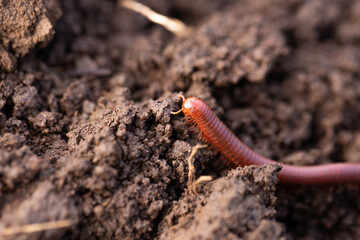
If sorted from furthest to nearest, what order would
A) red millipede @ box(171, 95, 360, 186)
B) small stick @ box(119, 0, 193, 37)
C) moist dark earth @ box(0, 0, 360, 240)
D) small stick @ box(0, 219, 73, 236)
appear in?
small stick @ box(119, 0, 193, 37) → red millipede @ box(171, 95, 360, 186) → moist dark earth @ box(0, 0, 360, 240) → small stick @ box(0, 219, 73, 236)

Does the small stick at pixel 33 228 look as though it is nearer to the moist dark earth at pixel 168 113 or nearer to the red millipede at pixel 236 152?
the moist dark earth at pixel 168 113

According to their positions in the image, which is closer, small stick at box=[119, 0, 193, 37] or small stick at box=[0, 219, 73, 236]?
small stick at box=[0, 219, 73, 236]

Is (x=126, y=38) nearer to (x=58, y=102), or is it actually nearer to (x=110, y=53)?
(x=110, y=53)

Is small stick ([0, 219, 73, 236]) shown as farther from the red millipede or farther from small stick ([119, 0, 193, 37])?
small stick ([119, 0, 193, 37])

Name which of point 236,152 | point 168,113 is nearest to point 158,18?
point 168,113

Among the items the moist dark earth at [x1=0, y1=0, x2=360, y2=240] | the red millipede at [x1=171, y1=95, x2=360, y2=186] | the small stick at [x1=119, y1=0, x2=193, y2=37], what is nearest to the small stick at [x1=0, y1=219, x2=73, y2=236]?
the moist dark earth at [x1=0, y1=0, x2=360, y2=240]

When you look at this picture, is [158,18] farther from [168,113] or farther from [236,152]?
[236,152]
